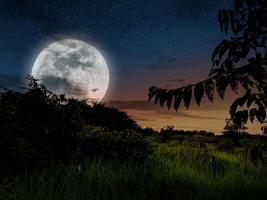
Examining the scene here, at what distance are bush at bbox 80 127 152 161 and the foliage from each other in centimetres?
2

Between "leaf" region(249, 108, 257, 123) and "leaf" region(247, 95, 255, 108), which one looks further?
"leaf" region(249, 108, 257, 123)

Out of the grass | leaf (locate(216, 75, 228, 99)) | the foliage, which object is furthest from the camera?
the foliage

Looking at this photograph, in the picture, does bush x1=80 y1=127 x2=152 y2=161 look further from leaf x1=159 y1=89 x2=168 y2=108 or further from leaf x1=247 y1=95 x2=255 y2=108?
leaf x1=247 y1=95 x2=255 y2=108

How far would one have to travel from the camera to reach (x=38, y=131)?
6.53 meters

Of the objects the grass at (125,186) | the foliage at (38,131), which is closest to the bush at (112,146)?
the foliage at (38,131)

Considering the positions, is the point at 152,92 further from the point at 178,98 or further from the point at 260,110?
the point at 260,110

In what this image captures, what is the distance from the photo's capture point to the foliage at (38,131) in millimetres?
5781

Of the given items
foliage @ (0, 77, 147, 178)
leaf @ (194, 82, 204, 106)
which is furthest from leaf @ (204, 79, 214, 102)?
foliage @ (0, 77, 147, 178)

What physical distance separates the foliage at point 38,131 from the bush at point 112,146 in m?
0.02

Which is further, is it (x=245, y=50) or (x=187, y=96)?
(x=245, y=50)

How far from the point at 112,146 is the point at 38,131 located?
155 cm

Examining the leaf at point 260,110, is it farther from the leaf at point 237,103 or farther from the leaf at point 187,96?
the leaf at point 187,96

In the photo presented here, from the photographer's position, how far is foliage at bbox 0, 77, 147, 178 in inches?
228

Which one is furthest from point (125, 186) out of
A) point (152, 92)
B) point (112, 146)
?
point (112, 146)
